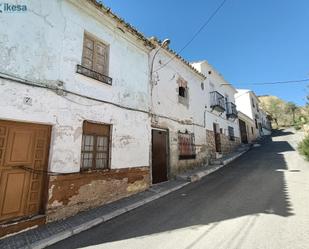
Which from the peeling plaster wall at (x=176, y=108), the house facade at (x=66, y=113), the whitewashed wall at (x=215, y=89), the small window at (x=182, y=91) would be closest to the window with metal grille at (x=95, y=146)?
the house facade at (x=66, y=113)

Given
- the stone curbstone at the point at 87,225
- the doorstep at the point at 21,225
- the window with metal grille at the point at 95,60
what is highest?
the window with metal grille at the point at 95,60

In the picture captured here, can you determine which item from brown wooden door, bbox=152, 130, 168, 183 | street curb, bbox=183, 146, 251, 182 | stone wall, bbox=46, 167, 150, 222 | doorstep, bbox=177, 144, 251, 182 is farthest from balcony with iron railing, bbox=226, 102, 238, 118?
stone wall, bbox=46, 167, 150, 222

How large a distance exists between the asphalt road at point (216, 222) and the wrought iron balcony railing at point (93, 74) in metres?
4.00

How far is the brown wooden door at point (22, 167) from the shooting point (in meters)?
4.14

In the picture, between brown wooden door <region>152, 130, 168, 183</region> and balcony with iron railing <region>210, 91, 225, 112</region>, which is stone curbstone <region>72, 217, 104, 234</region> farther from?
balcony with iron railing <region>210, 91, 225, 112</region>

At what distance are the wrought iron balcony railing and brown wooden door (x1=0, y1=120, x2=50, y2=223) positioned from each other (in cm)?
185

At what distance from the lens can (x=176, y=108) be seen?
10.2m

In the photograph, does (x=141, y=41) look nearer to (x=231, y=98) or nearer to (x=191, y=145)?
(x=191, y=145)

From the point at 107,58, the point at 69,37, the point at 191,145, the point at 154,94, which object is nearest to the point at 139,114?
the point at 154,94

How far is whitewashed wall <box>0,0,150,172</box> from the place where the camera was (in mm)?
4383

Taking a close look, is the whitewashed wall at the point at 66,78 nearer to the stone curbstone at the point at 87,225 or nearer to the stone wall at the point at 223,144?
the stone curbstone at the point at 87,225

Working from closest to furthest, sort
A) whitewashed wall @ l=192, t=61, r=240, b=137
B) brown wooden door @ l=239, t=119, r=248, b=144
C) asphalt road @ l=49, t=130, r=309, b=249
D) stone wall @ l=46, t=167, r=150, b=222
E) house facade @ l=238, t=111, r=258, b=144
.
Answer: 1. asphalt road @ l=49, t=130, r=309, b=249
2. stone wall @ l=46, t=167, r=150, b=222
3. whitewashed wall @ l=192, t=61, r=240, b=137
4. brown wooden door @ l=239, t=119, r=248, b=144
5. house facade @ l=238, t=111, r=258, b=144

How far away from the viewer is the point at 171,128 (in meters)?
9.56

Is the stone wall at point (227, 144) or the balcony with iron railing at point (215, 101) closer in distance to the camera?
the balcony with iron railing at point (215, 101)
